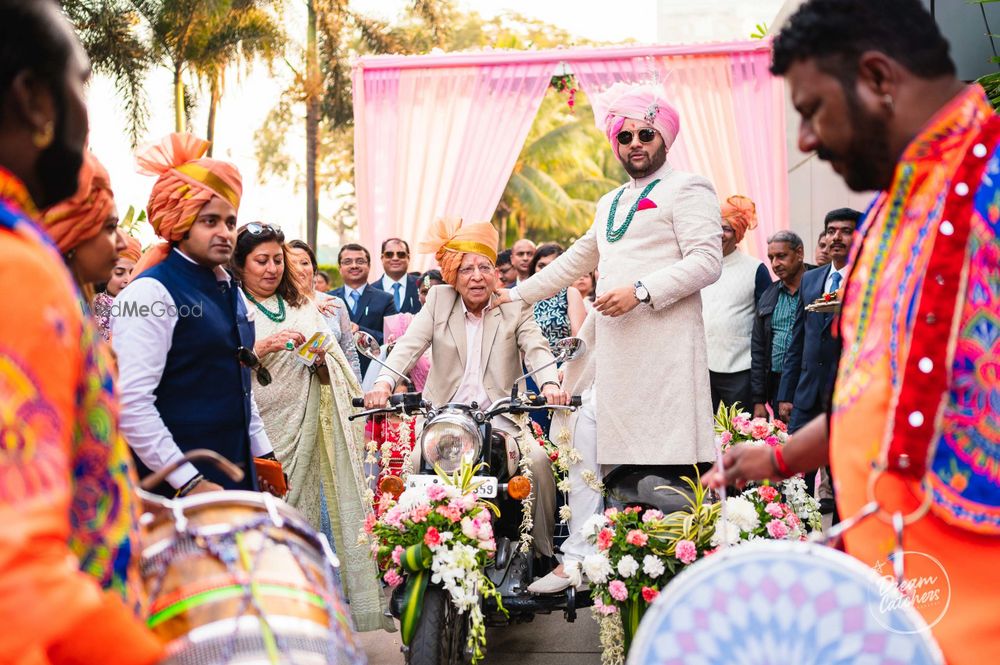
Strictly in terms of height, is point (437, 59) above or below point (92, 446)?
above

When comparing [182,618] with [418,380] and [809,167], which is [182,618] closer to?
[418,380]

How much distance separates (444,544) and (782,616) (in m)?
2.81

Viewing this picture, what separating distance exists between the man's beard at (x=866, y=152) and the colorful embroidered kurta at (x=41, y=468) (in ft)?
4.68

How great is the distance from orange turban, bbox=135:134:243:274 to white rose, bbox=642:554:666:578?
7.21ft

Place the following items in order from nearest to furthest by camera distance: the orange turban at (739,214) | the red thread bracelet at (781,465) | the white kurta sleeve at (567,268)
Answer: the red thread bracelet at (781,465), the white kurta sleeve at (567,268), the orange turban at (739,214)

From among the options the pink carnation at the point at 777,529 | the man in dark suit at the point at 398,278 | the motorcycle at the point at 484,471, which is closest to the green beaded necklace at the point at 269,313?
the motorcycle at the point at 484,471

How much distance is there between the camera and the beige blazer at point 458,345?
18.4 ft

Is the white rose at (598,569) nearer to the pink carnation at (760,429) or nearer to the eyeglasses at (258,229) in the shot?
the pink carnation at (760,429)

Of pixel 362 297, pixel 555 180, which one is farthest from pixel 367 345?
pixel 555 180

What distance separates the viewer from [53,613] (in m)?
1.27

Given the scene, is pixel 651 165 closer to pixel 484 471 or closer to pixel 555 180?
pixel 484 471

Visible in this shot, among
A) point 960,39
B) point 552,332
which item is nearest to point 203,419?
point 552,332

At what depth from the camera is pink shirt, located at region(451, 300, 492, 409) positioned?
5.59 m

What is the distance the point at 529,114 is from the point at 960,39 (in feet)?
16.2
